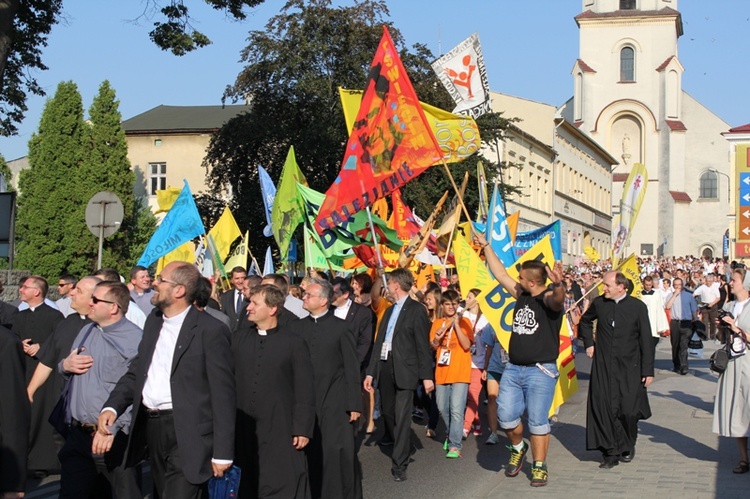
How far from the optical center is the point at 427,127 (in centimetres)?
1261

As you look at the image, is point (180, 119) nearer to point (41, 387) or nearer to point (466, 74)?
point (466, 74)

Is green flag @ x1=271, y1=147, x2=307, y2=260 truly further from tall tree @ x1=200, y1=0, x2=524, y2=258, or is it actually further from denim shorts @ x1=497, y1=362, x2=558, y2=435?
tall tree @ x1=200, y1=0, x2=524, y2=258

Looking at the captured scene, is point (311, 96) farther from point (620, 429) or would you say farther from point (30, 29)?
point (620, 429)

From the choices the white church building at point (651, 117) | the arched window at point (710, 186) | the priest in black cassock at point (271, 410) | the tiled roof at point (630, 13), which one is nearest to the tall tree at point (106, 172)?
the priest in black cassock at point (271, 410)

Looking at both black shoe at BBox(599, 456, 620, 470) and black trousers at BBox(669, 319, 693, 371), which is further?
black trousers at BBox(669, 319, 693, 371)

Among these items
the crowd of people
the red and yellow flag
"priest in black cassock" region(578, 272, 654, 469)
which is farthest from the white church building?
"priest in black cassock" region(578, 272, 654, 469)

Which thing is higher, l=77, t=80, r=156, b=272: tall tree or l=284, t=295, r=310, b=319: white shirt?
l=77, t=80, r=156, b=272: tall tree

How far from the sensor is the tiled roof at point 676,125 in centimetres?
8300

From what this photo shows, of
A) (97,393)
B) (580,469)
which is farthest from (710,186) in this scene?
(97,393)

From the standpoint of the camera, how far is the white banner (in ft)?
52.4

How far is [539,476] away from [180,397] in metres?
4.04

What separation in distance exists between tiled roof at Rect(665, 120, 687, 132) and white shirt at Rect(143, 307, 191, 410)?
80.9 metres

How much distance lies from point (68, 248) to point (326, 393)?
121 feet

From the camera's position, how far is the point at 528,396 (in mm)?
9242
